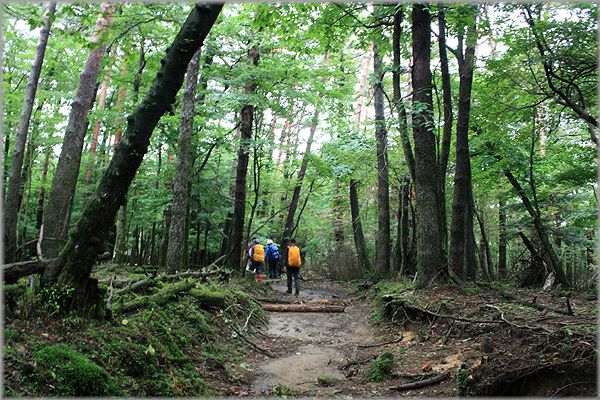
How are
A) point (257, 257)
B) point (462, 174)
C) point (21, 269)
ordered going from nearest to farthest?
point (21, 269)
point (462, 174)
point (257, 257)

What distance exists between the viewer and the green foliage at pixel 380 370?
5.71 meters

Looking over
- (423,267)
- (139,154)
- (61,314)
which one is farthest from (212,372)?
(423,267)

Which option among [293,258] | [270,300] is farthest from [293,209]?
[270,300]

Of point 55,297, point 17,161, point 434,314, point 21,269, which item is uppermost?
point 17,161

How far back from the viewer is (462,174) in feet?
37.4

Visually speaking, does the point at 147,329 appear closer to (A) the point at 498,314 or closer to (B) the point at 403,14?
(A) the point at 498,314

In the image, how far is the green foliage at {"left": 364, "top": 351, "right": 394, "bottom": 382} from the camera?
5707 mm

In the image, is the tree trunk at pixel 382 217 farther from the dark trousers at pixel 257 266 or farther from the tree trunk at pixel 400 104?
the dark trousers at pixel 257 266

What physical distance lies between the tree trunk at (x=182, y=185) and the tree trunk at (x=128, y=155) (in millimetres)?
5692

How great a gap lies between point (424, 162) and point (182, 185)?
642cm

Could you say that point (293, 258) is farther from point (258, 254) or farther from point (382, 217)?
point (382, 217)

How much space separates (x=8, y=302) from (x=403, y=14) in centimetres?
1032

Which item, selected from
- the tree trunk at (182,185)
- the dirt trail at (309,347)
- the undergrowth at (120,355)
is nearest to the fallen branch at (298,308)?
the dirt trail at (309,347)

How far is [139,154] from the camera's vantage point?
205 inches
